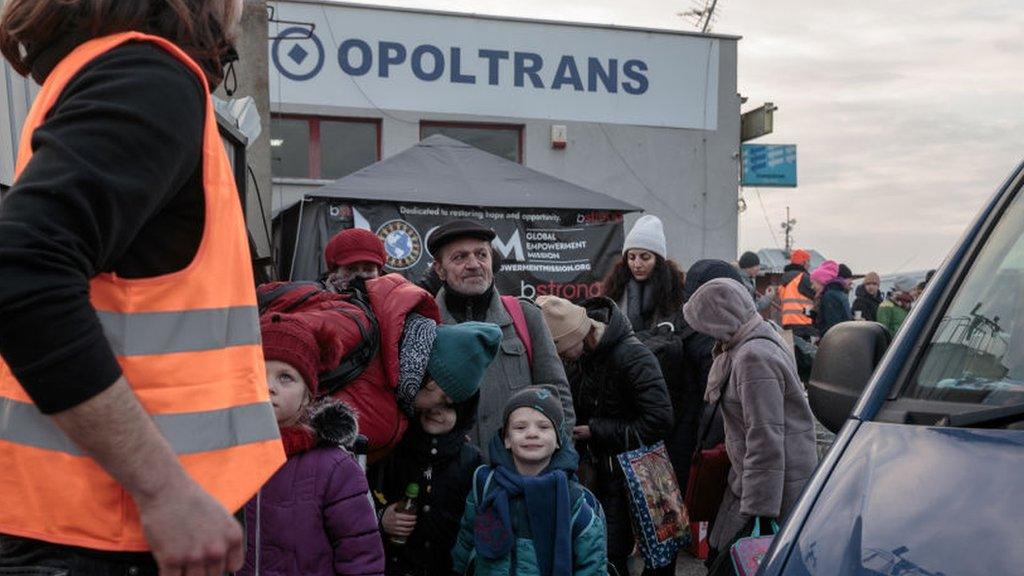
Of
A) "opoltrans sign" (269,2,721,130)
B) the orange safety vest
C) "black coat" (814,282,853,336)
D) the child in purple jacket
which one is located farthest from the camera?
"opoltrans sign" (269,2,721,130)

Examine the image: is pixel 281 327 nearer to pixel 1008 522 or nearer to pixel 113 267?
pixel 113 267

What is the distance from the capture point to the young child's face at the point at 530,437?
368cm

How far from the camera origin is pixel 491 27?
14.4 meters

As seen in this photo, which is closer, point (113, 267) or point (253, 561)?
point (113, 267)

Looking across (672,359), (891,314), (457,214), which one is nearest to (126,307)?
(672,359)

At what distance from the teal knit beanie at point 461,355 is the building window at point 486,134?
38.0ft

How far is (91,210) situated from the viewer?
1359mm

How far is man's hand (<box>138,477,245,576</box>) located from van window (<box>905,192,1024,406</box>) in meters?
1.45

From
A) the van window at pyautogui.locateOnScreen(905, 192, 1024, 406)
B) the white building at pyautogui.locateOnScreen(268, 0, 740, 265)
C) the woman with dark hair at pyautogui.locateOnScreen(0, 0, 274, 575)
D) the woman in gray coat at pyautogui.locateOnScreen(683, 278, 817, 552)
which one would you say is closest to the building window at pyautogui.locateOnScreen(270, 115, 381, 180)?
the white building at pyautogui.locateOnScreen(268, 0, 740, 265)

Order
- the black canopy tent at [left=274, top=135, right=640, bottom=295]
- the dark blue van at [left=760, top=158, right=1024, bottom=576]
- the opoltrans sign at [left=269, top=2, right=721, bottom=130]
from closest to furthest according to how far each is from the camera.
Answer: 1. the dark blue van at [left=760, top=158, right=1024, bottom=576]
2. the black canopy tent at [left=274, top=135, right=640, bottom=295]
3. the opoltrans sign at [left=269, top=2, right=721, bottom=130]

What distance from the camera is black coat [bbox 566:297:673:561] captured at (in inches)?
181

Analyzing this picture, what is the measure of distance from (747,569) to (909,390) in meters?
0.53

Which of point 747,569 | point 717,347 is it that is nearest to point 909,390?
point 747,569

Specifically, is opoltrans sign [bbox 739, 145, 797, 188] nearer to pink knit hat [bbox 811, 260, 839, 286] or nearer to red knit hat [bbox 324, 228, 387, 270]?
pink knit hat [bbox 811, 260, 839, 286]
